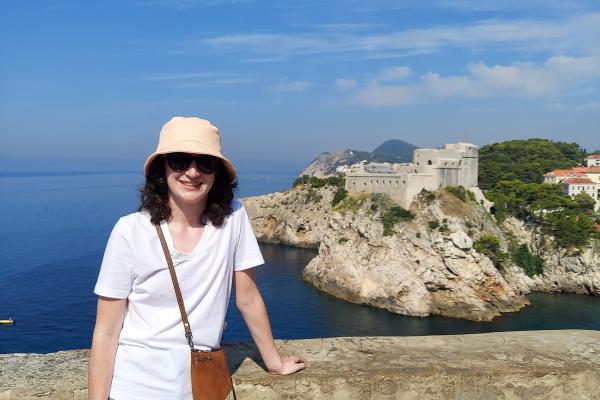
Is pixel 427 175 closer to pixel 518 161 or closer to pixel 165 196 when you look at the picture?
pixel 518 161

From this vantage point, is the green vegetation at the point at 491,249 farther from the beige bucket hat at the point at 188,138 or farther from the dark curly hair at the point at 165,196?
the beige bucket hat at the point at 188,138

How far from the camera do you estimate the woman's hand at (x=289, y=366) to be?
282 cm

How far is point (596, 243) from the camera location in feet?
122

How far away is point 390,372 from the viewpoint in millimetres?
2855

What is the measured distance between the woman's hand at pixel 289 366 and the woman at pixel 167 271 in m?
0.51

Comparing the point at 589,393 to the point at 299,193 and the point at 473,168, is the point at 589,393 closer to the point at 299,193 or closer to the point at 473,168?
the point at 473,168

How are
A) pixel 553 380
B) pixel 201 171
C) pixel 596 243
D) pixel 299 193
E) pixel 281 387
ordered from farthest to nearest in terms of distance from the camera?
pixel 299 193
pixel 596 243
pixel 553 380
pixel 281 387
pixel 201 171

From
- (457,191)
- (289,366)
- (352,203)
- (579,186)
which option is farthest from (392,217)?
(289,366)

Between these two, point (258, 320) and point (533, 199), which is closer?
point (258, 320)

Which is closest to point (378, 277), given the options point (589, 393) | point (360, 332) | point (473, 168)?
point (360, 332)

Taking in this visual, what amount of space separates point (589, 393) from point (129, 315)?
8.95ft

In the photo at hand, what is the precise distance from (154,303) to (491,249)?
115 feet

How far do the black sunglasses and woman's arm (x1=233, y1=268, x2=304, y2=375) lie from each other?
601mm

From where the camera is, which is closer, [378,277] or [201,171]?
[201,171]
